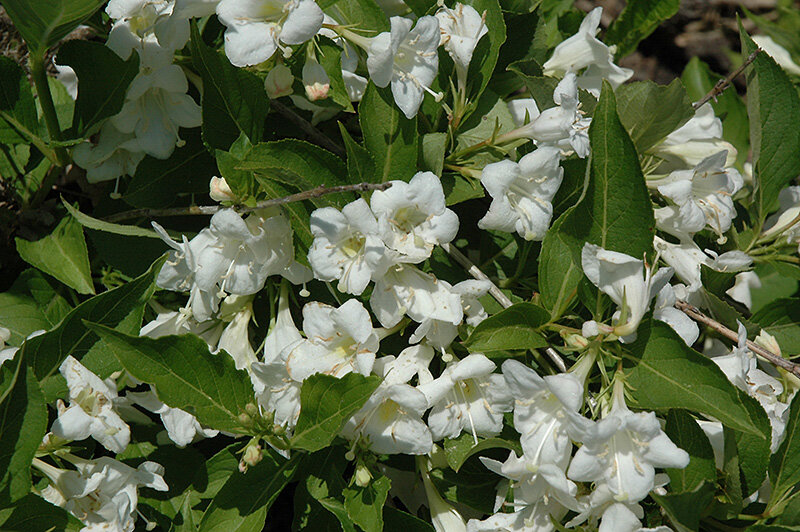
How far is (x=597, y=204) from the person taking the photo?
1.74 metres

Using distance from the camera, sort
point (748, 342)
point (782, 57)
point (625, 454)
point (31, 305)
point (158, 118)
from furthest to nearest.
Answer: point (782, 57) < point (31, 305) < point (158, 118) < point (748, 342) < point (625, 454)

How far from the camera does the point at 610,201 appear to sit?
5.70 feet

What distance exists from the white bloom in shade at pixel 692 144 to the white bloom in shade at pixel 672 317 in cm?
72

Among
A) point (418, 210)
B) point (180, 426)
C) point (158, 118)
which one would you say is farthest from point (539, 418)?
point (158, 118)

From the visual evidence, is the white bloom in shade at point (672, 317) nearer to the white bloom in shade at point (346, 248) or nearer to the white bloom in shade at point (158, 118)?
the white bloom in shade at point (346, 248)

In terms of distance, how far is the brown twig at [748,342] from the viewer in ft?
6.44

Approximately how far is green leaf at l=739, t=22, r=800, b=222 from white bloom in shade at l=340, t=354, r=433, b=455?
145cm

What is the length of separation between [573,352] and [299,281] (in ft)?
2.47

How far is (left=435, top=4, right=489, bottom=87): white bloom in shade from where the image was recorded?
6.47 ft

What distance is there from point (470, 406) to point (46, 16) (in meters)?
1.38

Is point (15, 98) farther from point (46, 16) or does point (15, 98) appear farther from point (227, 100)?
point (227, 100)

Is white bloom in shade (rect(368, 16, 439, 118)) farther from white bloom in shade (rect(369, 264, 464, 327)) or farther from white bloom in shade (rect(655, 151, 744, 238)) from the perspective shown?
white bloom in shade (rect(655, 151, 744, 238))

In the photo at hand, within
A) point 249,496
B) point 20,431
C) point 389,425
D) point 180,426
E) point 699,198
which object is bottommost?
point 249,496

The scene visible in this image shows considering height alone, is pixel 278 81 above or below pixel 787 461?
above
